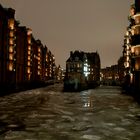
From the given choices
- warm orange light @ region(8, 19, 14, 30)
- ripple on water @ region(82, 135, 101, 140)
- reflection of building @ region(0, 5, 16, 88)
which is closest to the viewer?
ripple on water @ region(82, 135, 101, 140)

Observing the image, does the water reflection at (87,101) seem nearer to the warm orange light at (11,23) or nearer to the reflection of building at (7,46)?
the reflection of building at (7,46)

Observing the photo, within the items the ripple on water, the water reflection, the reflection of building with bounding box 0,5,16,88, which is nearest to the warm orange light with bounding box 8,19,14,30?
the reflection of building with bounding box 0,5,16,88

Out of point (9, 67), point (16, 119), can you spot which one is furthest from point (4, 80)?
point (16, 119)

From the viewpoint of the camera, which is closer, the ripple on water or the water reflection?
the ripple on water

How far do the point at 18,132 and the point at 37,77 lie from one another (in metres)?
116

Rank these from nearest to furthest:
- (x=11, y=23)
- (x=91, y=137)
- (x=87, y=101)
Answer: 1. (x=91, y=137)
2. (x=87, y=101)
3. (x=11, y=23)

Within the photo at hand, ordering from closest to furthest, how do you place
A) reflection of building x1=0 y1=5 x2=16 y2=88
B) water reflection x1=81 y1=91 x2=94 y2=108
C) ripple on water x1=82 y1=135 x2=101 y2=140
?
ripple on water x1=82 y1=135 x2=101 y2=140, water reflection x1=81 y1=91 x2=94 y2=108, reflection of building x1=0 y1=5 x2=16 y2=88

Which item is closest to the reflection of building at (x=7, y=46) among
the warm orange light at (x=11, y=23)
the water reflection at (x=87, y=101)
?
the warm orange light at (x=11, y=23)

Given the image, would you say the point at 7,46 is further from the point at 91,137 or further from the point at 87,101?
the point at 91,137

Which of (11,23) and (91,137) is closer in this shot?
(91,137)

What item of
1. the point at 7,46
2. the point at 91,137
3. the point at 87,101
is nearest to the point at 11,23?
the point at 7,46

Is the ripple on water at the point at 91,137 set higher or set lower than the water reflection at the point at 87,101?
lower

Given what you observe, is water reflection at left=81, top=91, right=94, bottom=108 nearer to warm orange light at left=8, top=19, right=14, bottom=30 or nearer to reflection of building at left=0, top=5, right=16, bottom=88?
reflection of building at left=0, top=5, right=16, bottom=88

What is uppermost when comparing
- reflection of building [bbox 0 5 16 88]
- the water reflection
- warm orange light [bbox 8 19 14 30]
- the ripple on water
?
warm orange light [bbox 8 19 14 30]
